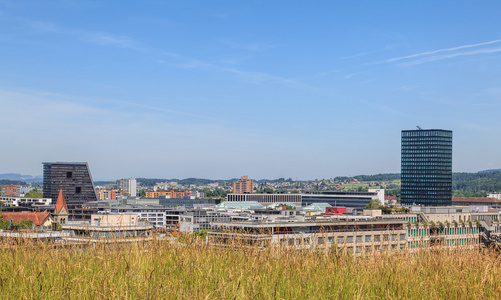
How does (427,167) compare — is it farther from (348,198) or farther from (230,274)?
(230,274)

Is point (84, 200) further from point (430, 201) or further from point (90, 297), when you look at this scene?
point (90, 297)

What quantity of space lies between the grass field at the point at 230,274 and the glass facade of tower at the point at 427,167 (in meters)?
152

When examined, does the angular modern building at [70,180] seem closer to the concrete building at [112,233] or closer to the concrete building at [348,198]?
the concrete building at [348,198]

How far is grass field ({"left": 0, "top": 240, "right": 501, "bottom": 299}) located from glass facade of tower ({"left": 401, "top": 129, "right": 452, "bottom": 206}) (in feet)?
499

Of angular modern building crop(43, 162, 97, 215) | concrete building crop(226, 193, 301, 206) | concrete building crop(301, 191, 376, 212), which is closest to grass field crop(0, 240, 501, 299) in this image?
concrete building crop(301, 191, 376, 212)

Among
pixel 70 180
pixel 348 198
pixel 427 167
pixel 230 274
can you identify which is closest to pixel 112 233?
pixel 230 274

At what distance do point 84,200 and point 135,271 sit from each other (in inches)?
6531

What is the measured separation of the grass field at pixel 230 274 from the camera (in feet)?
17.2

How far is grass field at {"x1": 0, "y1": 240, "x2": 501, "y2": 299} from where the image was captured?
5230mm

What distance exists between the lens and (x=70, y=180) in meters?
164

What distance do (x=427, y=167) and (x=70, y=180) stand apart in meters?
104

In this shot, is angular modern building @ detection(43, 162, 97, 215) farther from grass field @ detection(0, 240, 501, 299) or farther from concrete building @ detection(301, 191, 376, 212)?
grass field @ detection(0, 240, 501, 299)

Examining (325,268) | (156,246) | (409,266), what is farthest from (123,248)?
(409,266)

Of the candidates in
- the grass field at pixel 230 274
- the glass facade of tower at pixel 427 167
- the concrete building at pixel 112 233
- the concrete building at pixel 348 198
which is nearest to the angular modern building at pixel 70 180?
the concrete building at pixel 348 198
